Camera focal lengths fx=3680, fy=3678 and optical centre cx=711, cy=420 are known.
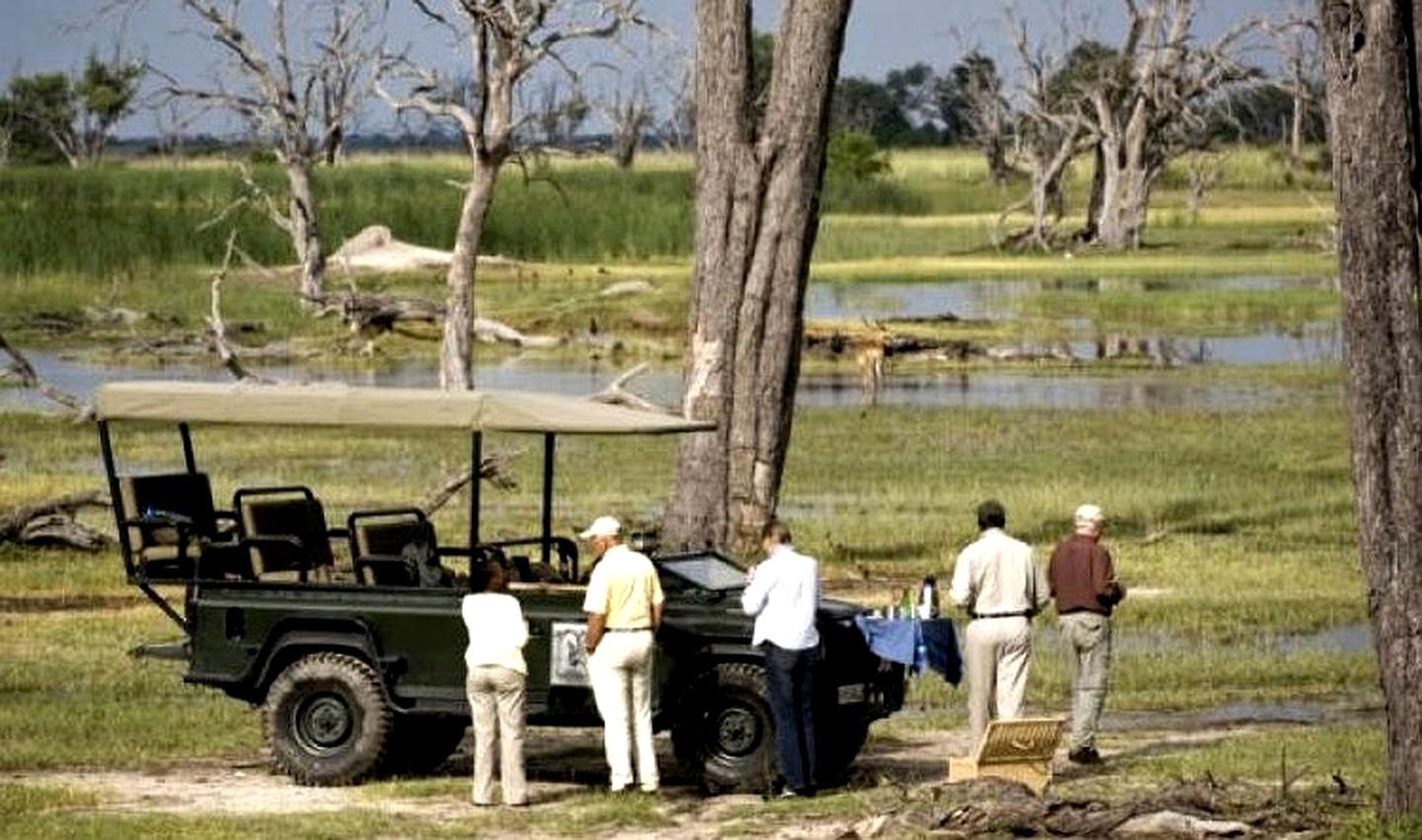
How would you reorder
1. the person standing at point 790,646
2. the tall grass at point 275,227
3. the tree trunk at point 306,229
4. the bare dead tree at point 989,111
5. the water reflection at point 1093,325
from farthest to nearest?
the bare dead tree at point 989,111 → the tall grass at point 275,227 → the tree trunk at point 306,229 → the water reflection at point 1093,325 → the person standing at point 790,646

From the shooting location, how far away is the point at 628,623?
736 inches

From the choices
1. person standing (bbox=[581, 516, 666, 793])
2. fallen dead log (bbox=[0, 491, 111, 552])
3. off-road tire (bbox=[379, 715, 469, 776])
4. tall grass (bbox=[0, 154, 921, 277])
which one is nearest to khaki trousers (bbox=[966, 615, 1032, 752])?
person standing (bbox=[581, 516, 666, 793])

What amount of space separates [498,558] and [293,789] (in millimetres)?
1630

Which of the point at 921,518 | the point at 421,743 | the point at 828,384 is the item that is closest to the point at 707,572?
the point at 421,743

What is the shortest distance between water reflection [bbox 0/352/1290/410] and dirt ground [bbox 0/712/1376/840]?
83.6 ft

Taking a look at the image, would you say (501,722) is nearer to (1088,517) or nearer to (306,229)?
Answer: (1088,517)

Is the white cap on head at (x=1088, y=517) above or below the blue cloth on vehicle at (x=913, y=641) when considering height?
above

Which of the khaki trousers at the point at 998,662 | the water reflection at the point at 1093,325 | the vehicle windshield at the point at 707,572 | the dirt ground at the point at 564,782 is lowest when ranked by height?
the water reflection at the point at 1093,325

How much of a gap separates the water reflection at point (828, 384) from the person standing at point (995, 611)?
27.5 meters

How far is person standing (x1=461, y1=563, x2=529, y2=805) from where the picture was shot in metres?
18.7

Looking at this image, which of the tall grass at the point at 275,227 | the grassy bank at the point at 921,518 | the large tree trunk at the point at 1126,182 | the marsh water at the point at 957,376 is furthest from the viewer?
the large tree trunk at the point at 1126,182

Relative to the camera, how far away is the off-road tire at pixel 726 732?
19062 millimetres

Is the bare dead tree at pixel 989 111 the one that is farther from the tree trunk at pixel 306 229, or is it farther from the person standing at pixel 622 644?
the person standing at pixel 622 644

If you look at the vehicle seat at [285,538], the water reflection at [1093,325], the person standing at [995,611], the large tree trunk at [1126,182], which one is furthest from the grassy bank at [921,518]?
the large tree trunk at [1126,182]
